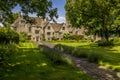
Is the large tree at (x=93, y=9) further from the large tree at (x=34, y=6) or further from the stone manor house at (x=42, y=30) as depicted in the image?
the stone manor house at (x=42, y=30)

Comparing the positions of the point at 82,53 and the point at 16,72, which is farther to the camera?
the point at 82,53

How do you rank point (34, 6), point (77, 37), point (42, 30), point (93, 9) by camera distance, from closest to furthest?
point (34, 6), point (93, 9), point (77, 37), point (42, 30)

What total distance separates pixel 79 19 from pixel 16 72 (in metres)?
43.9

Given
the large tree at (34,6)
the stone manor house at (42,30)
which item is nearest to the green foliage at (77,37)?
the stone manor house at (42,30)

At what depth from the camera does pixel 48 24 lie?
10762cm

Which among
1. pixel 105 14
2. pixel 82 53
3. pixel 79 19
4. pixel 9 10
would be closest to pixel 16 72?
pixel 9 10

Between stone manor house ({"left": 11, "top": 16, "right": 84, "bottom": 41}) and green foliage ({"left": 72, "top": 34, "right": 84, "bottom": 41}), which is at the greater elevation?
stone manor house ({"left": 11, "top": 16, "right": 84, "bottom": 41})

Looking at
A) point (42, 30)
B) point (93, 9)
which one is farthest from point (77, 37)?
point (93, 9)

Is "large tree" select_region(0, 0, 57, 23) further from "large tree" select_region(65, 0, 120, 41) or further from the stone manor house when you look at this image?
the stone manor house

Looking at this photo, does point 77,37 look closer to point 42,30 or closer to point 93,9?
point 42,30

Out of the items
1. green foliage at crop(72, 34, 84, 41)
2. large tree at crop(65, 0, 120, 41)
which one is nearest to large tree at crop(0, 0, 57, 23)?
large tree at crop(65, 0, 120, 41)

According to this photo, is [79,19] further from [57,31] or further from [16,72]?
[57,31]

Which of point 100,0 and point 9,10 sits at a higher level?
point 100,0

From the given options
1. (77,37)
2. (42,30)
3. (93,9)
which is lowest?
(77,37)
